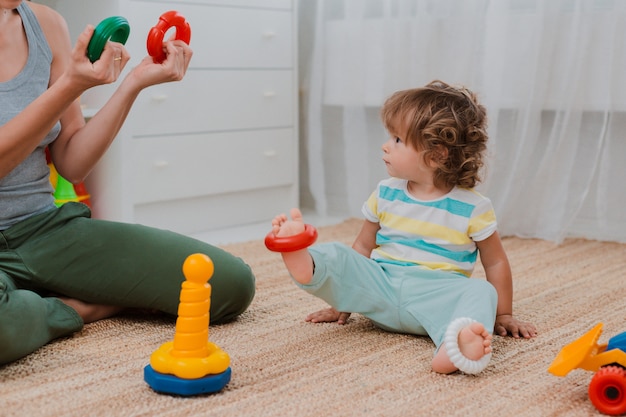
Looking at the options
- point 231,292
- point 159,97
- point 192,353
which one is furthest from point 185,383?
point 159,97

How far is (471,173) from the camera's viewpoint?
1.22 metres

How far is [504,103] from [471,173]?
0.85 meters

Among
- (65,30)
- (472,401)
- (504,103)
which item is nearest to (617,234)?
(504,103)

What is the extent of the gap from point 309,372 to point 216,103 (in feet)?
4.03

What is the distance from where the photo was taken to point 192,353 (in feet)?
3.05

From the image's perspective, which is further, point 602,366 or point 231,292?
point 231,292

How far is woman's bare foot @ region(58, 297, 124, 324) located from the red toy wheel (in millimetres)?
718

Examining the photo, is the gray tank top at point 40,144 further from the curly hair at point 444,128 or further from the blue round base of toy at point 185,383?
the curly hair at point 444,128

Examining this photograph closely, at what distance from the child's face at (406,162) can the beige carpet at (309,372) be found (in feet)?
0.76

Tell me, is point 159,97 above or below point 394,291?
above

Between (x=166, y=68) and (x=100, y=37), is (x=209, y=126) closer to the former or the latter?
(x=166, y=68)

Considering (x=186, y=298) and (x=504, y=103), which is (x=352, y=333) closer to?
(x=186, y=298)

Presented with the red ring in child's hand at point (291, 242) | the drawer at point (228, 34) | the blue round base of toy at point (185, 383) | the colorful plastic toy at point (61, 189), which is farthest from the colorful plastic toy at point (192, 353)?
the drawer at point (228, 34)

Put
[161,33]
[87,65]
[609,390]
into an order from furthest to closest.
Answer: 1. [161,33]
2. [87,65]
3. [609,390]
